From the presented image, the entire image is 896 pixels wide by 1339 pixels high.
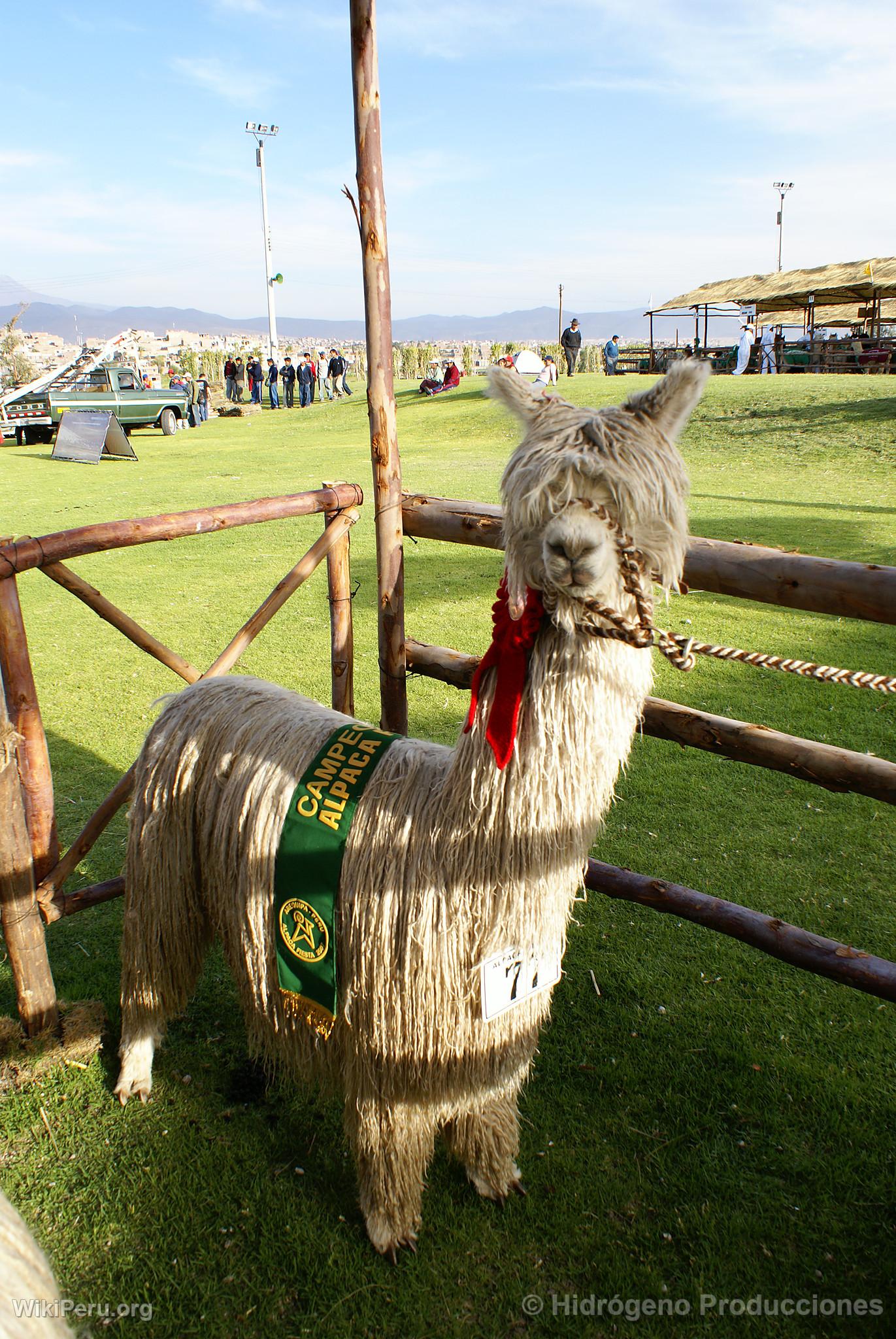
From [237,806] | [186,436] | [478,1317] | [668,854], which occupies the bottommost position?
[478,1317]

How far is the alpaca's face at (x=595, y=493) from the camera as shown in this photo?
1501mm

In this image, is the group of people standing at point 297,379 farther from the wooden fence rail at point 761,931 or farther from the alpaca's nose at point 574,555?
the alpaca's nose at point 574,555

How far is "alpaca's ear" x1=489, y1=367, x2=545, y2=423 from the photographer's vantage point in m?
1.68

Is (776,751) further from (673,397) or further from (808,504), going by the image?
(808,504)

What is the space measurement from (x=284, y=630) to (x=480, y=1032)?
530 cm

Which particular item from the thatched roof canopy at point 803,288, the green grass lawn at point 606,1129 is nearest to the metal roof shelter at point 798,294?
the thatched roof canopy at point 803,288

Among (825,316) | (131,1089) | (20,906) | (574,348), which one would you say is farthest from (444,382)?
(131,1089)

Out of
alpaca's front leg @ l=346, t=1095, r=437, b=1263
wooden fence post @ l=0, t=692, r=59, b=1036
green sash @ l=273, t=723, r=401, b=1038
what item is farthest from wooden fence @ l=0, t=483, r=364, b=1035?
alpaca's front leg @ l=346, t=1095, r=437, b=1263

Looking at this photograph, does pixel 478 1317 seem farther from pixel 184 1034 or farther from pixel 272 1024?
pixel 184 1034

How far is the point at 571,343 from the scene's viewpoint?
86.2ft

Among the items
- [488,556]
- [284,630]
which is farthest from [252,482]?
[284,630]

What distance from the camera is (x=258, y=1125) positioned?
262cm

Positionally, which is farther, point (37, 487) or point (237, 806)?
point (37, 487)

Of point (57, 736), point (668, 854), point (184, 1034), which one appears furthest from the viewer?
point (57, 736)
